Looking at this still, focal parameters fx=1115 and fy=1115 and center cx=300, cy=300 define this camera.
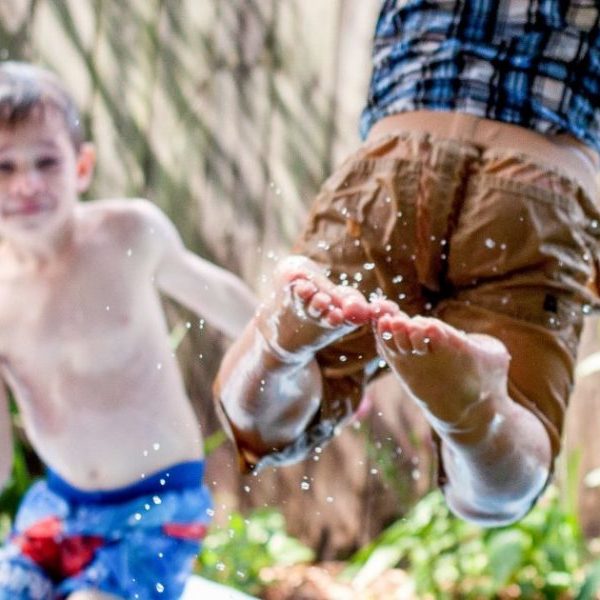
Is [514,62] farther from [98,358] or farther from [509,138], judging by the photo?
[98,358]

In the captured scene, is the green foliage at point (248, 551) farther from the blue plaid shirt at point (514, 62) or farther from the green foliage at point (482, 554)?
the blue plaid shirt at point (514, 62)

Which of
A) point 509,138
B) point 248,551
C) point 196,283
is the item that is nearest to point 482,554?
point 248,551

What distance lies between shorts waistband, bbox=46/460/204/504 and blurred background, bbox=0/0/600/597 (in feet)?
0.28

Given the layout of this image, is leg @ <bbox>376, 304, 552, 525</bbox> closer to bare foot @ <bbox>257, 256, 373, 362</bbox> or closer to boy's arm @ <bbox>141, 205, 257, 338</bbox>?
bare foot @ <bbox>257, 256, 373, 362</bbox>

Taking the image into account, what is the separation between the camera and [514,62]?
20.7 inches

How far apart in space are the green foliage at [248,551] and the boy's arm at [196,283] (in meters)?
0.17

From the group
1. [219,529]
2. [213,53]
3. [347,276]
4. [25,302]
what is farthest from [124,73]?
[347,276]

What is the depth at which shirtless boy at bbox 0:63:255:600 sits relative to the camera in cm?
79

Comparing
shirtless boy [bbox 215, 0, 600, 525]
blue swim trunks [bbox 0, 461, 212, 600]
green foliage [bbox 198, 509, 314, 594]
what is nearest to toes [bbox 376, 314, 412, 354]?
shirtless boy [bbox 215, 0, 600, 525]

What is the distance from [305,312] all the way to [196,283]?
467 millimetres

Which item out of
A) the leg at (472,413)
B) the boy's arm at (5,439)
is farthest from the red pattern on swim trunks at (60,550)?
the leg at (472,413)

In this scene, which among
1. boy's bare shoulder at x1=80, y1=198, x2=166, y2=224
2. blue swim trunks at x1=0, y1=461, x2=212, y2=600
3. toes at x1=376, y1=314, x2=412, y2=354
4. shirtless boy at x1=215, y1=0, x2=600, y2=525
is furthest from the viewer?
boy's bare shoulder at x1=80, y1=198, x2=166, y2=224

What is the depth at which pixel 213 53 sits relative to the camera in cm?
91

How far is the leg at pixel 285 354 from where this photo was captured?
0.41 metres
